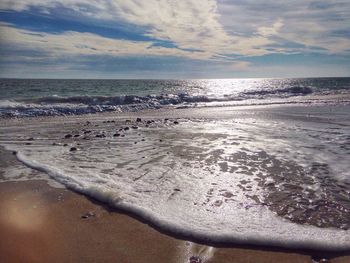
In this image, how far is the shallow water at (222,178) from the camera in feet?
12.7

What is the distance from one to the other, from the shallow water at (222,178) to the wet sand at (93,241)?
18cm

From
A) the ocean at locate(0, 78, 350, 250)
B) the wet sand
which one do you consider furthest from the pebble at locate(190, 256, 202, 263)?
the ocean at locate(0, 78, 350, 250)

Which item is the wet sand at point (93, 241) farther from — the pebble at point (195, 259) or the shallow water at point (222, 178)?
the shallow water at point (222, 178)

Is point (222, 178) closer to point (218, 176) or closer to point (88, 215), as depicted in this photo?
point (218, 176)

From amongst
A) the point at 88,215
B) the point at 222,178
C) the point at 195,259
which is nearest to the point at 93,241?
the point at 88,215

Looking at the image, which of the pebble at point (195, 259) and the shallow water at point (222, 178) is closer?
the pebble at point (195, 259)

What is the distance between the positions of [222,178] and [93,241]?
2.47 meters

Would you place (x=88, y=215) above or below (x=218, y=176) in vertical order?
below

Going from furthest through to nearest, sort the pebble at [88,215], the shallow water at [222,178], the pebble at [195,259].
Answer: the pebble at [88,215]
the shallow water at [222,178]
the pebble at [195,259]

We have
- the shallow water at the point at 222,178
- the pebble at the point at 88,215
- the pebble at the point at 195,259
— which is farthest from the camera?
the pebble at the point at 88,215

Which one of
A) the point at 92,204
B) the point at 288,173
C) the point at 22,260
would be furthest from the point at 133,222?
the point at 288,173

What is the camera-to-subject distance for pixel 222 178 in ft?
18.2

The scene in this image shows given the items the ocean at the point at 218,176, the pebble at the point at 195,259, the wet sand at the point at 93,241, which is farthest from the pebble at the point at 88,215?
the pebble at the point at 195,259

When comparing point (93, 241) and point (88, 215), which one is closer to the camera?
point (93, 241)
